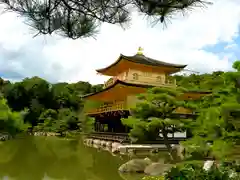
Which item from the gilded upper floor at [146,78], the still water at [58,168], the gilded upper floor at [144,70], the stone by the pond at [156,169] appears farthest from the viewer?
the gilded upper floor at [144,70]

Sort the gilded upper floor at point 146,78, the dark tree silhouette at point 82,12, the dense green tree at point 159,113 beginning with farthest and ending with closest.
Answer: the gilded upper floor at point 146,78, the dense green tree at point 159,113, the dark tree silhouette at point 82,12

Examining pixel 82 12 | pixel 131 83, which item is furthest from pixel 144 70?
pixel 82 12

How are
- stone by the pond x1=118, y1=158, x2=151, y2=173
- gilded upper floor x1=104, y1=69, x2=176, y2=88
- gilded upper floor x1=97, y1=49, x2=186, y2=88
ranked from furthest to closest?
gilded upper floor x1=97, y1=49, x2=186, y2=88
gilded upper floor x1=104, y1=69, x2=176, y2=88
stone by the pond x1=118, y1=158, x2=151, y2=173

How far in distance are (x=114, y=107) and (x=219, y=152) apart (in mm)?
11885

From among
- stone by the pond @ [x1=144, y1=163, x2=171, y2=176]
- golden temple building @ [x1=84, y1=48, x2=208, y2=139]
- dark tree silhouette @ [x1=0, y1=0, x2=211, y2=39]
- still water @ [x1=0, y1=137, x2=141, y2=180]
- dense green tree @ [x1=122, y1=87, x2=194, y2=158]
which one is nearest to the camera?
dark tree silhouette @ [x1=0, y1=0, x2=211, y2=39]

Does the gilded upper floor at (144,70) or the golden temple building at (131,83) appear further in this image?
the gilded upper floor at (144,70)

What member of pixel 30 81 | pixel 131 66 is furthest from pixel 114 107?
pixel 30 81

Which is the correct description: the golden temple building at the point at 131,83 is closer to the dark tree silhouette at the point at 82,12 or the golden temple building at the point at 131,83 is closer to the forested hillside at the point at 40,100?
→ the forested hillside at the point at 40,100

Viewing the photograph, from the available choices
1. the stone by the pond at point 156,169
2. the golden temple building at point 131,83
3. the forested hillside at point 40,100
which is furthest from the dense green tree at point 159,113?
the forested hillside at point 40,100

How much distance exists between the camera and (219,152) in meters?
6.38

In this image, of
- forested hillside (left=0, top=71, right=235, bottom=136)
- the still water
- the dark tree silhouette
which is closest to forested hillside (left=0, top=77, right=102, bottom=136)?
forested hillside (left=0, top=71, right=235, bottom=136)

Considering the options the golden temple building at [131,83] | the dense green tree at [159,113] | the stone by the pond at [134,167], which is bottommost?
the stone by the pond at [134,167]

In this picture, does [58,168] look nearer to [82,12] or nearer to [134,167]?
[134,167]

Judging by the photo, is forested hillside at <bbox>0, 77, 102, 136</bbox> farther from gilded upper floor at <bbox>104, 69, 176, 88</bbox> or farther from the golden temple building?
gilded upper floor at <bbox>104, 69, 176, 88</bbox>
